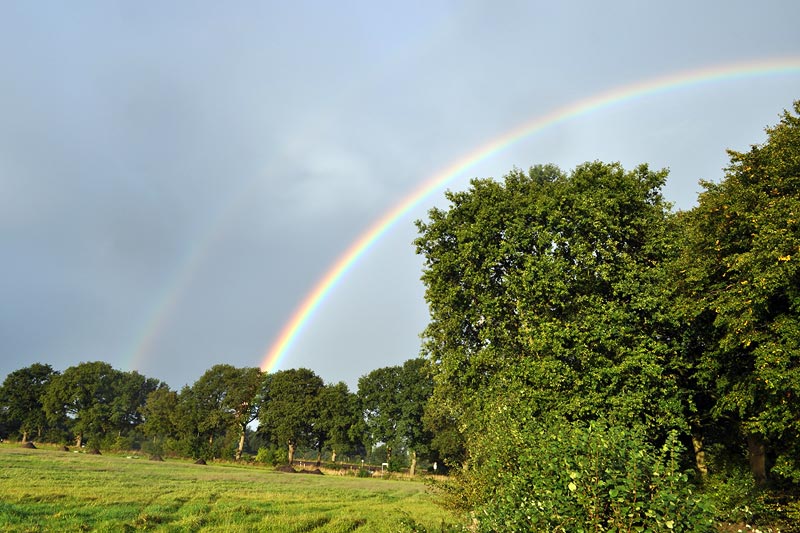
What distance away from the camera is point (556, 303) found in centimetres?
2597

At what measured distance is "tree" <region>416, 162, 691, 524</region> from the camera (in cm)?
2319

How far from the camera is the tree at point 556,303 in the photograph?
2319 centimetres

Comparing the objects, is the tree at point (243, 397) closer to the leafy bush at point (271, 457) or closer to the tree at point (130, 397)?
the leafy bush at point (271, 457)

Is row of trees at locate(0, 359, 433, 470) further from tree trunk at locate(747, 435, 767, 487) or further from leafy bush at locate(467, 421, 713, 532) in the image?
leafy bush at locate(467, 421, 713, 532)

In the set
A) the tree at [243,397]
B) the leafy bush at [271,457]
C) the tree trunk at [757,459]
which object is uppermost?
the tree at [243,397]

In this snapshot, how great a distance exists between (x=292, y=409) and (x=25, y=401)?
8116cm

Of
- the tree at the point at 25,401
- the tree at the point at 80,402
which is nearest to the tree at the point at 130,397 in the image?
the tree at the point at 80,402

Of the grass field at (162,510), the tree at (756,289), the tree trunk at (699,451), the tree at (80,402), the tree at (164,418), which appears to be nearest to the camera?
the tree at (756,289)

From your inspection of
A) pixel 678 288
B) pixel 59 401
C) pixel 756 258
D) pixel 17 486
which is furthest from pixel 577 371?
pixel 59 401

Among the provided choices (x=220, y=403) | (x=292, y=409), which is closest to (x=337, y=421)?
(x=292, y=409)

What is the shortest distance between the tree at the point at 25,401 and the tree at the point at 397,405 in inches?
3610

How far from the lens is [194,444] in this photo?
98.3 meters

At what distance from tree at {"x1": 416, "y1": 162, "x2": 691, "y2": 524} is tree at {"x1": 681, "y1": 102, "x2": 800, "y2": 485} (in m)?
2.43

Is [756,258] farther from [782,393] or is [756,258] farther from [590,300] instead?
[590,300]
